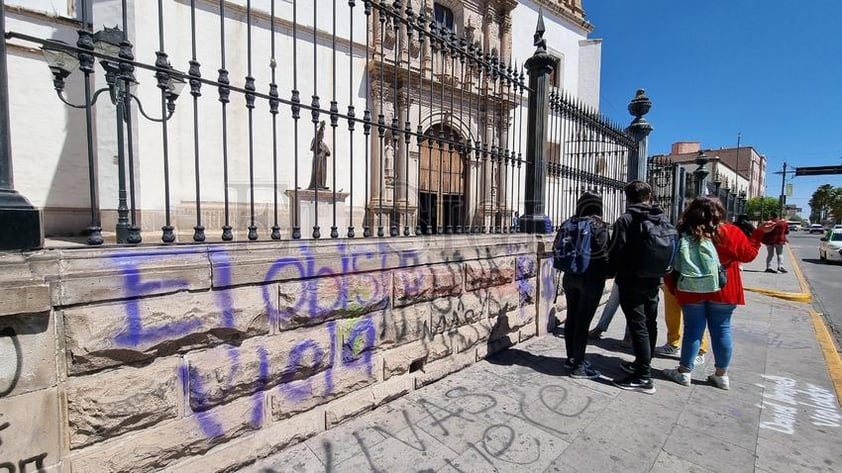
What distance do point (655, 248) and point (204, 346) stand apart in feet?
12.0

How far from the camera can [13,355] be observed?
5.37ft

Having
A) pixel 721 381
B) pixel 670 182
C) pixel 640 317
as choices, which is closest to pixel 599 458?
pixel 640 317

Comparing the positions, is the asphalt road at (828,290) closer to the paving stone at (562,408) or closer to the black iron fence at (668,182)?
the black iron fence at (668,182)

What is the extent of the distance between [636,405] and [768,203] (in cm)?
6724

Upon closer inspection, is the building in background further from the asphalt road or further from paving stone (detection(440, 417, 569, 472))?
paving stone (detection(440, 417, 569, 472))

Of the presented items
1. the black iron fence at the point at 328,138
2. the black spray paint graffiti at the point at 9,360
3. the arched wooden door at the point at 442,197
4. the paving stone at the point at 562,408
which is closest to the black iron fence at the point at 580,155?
the black iron fence at the point at 328,138

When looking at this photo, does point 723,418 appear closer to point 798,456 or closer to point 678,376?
point 798,456

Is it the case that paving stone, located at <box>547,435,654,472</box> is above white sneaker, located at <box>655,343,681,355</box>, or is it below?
below

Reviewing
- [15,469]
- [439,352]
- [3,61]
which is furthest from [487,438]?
[3,61]

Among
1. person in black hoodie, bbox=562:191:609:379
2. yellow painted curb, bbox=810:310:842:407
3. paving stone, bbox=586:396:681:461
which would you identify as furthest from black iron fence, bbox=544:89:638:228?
yellow painted curb, bbox=810:310:842:407

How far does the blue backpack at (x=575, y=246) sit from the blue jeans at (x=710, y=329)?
1.14m

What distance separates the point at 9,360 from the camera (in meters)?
1.63

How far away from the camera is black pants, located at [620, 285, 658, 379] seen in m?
3.53

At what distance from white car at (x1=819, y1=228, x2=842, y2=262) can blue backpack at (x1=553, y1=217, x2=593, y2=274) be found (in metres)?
19.4
